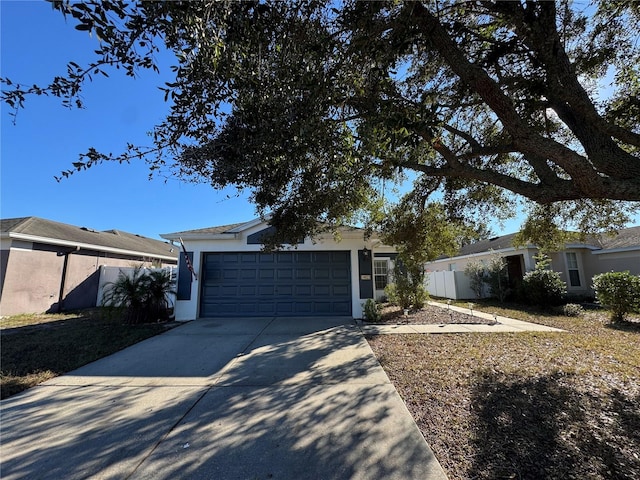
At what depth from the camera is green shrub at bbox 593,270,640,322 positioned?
8203 millimetres

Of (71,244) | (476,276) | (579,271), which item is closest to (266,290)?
(71,244)

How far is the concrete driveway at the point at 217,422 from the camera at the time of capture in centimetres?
253

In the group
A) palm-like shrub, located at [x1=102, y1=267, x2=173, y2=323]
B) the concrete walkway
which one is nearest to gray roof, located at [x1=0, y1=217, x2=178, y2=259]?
palm-like shrub, located at [x1=102, y1=267, x2=173, y2=323]

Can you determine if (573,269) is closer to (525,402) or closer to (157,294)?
(525,402)

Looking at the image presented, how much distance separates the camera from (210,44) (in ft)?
8.64

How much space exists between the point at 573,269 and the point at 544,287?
4561 mm

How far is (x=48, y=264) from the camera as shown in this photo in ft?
38.0

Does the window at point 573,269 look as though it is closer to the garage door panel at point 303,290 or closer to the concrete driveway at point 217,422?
the garage door panel at point 303,290

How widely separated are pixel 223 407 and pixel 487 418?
10.1 feet

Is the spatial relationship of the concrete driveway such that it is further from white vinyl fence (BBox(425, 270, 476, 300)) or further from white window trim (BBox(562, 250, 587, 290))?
white window trim (BBox(562, 250, 587, 290))

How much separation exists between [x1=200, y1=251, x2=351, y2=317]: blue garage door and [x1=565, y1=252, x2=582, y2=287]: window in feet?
39.2

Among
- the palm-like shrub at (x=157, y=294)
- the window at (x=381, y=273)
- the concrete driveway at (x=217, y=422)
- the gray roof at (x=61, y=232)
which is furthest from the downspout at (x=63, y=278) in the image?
the window at (x=381, y=273)

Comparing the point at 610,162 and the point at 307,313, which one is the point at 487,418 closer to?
the point at 610,162

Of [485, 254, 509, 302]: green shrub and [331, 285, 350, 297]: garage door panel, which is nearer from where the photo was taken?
[331, 285, 350, 297]: garage door panel
